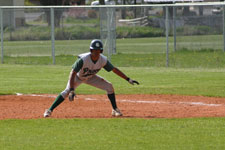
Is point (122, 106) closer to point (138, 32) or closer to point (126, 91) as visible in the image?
point (126, 91)

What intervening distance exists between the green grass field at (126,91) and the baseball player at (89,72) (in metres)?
0.55

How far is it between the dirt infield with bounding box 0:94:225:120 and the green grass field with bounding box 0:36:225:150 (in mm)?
828

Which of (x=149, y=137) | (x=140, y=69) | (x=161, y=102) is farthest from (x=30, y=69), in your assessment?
(x=149, y=137)

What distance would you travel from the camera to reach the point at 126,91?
1630cm

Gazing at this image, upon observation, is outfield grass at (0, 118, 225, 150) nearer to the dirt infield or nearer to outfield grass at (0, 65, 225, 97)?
the dirt infield

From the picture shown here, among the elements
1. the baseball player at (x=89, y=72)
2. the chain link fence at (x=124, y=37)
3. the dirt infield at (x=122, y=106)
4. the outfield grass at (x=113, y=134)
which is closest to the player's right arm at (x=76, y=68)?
the baseball player at (x=89, y=72)

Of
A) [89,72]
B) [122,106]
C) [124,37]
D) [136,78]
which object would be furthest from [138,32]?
[89,72]

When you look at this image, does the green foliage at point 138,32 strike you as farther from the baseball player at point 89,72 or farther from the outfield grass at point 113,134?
the outfield grass at point 113,134

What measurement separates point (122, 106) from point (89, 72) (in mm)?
2189

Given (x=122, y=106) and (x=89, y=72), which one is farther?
(x=122, y=106)

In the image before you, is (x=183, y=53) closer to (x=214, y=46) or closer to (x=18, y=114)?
(x=214, y=46)

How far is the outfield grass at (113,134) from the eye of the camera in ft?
28.0

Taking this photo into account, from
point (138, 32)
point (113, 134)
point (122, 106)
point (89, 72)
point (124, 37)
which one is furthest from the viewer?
point (138, 32)

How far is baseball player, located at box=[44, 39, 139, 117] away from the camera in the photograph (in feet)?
35.8
